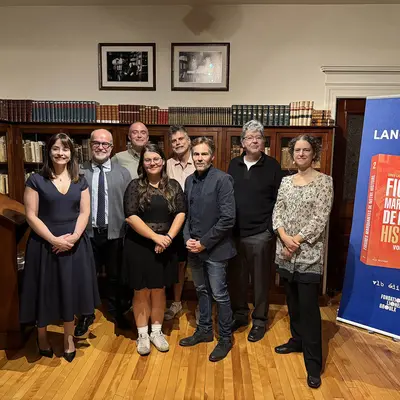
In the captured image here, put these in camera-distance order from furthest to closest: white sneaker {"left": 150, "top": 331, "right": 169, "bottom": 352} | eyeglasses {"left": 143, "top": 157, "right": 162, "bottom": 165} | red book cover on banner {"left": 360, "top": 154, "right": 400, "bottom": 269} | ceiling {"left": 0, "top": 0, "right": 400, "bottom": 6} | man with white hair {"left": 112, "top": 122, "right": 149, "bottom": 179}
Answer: ceiling {"left": 0, "top": 0, "right": 400, "bottom": 6}
man with white hair {"left": 112, "top": 122, "right": 149, "bottom": 179}
red book cover on banner {"left": 360, "top": 154, "right": 400, "bottom": 269}
white sneaker {"left": 150, "top": 331, "right": 169, "bottom": 352}
eyeglasses {"left": 143, "top": 157, "right": 162, "bottom": 165}

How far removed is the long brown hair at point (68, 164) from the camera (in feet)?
7.83

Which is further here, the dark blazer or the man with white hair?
the man with white hair

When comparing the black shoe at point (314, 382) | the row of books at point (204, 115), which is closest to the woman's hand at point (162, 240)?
the black shoe at point (314, 382)

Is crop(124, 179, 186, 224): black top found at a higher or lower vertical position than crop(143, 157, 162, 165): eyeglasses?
lower

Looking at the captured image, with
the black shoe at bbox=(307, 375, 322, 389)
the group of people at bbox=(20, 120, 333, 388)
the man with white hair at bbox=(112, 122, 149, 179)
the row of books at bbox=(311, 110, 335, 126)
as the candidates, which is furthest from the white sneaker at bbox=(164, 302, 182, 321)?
the row of books at bbox=(311, 110, 335, 126)

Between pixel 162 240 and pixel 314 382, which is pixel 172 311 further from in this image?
pixel 314 382

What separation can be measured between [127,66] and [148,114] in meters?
0.64

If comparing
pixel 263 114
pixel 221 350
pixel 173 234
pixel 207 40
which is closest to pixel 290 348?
pixel 221 350

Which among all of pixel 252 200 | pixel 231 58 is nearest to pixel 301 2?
pixel 231 58

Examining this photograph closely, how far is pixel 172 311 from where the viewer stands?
127 inches

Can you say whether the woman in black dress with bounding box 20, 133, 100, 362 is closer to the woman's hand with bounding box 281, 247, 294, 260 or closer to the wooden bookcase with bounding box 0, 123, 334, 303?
the wooden bookcase with bounding box 0, 123, 334, 303

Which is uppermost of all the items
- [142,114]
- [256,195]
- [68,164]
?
[142,114]

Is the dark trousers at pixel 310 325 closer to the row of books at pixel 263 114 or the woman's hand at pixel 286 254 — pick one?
the woman's hand at pixel 286 254

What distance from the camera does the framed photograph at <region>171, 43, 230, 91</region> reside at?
12.4 ft
